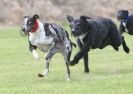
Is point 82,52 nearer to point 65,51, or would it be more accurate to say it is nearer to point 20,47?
point 65,51

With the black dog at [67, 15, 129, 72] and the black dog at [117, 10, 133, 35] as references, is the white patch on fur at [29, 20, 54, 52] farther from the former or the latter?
the black dog at [117, 10, 133, 35]

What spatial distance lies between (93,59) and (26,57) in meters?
2.72

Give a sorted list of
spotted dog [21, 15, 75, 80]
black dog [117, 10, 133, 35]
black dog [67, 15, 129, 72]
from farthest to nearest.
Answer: black dog [117, 10, 133, 35], black dog [67, 15, 129, 72], spotted dog [21, 15, 75, 80]

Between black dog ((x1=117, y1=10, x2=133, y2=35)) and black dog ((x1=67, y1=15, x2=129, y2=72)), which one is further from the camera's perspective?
black dog ((x1=117, y1=10, x2=133, y2=35))

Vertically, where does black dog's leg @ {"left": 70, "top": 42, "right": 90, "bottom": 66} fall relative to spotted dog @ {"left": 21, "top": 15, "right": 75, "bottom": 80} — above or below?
below

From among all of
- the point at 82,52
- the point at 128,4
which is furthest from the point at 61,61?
the point at 128,4

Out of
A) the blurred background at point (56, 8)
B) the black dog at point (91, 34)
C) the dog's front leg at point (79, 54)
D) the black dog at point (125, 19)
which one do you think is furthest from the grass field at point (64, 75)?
the blurred background at point (56, 8)

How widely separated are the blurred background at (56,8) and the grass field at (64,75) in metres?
20.1

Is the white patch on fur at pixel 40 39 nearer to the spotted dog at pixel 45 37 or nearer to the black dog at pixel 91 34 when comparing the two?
the spotted dog at pixel 45 37

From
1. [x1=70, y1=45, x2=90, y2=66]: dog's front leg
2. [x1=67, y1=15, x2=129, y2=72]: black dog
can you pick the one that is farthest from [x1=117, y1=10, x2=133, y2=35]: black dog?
[x1=70, y1=45, x2=90, y2=66]: dog's front leg

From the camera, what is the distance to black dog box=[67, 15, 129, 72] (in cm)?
1476

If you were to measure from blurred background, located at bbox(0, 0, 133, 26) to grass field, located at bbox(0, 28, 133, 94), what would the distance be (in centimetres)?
2006

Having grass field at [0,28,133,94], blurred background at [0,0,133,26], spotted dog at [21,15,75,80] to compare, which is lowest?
blurred background at [0,0,133,26]

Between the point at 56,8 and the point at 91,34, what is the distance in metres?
31.1
